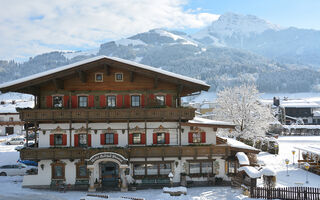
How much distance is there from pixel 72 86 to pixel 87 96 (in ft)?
5.12

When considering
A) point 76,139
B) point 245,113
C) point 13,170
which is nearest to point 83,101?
point 76,139

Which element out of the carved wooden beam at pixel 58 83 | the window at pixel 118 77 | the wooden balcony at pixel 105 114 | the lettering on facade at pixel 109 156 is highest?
the window at pixel 118 77

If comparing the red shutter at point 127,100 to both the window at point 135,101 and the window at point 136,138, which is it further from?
the window at point 136,138

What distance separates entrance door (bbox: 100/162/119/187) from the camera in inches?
952

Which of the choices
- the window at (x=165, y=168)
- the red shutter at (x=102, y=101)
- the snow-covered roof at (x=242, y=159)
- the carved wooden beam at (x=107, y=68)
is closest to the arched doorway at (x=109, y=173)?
the window at (x=165, y=168)

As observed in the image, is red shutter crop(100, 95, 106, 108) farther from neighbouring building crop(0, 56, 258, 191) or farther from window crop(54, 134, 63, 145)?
window crop(54, 134, 63, 145)

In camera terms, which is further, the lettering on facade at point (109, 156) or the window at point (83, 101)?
the window at point (83, 101)

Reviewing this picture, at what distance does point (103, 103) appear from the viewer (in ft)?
80.3

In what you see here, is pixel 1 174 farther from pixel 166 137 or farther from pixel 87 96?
pixel 166 137

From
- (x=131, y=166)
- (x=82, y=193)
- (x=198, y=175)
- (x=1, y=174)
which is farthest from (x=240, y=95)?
(x=1, y=174)

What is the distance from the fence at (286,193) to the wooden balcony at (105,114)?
7.57m

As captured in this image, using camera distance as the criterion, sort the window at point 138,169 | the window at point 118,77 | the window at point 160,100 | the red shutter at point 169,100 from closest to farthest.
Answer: the window at point 138,169 < the window at point 118,77 < the window at point 160,100 < the red shutter at point 169,100

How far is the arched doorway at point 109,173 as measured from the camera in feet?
79.2

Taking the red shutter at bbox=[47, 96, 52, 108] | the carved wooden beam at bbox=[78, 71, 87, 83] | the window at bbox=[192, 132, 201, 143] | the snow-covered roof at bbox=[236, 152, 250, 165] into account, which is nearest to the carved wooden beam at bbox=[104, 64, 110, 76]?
the carved wooden beam at bbox=[78, 71, 87, 83]
